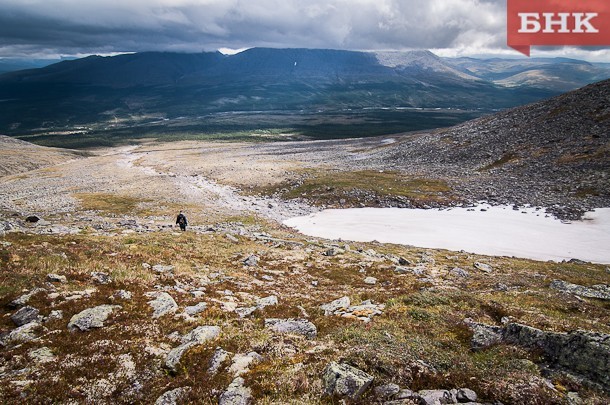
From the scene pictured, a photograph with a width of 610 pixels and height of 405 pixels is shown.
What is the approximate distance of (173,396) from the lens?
959cm

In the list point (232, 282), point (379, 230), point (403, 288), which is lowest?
point (379, 230)

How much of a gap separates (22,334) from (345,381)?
1174 cm

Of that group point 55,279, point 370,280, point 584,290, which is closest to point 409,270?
point 370,280

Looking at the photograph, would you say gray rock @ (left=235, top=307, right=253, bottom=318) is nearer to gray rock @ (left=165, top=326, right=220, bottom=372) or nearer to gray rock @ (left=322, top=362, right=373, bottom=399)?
gray rock @ (left=165, top=326, right=220, bottom=372)

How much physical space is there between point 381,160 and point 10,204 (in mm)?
96992

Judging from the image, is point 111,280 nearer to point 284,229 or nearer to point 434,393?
point 434,393

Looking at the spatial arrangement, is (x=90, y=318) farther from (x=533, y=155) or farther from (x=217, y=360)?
(x=533, y=155)

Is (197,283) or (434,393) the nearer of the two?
(434,393)

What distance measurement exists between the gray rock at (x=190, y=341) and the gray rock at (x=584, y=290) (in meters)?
22.4

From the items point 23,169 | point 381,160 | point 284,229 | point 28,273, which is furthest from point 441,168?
point 23,169

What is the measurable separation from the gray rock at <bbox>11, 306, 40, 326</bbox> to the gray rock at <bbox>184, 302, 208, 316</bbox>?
570cm

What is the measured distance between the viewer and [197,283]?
2017cm

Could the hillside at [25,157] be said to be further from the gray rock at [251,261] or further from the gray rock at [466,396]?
the gray rock at [466,396]

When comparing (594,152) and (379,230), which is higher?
(594,152)
